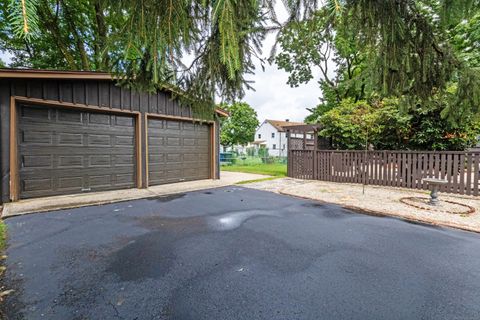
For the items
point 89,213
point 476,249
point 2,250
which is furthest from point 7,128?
point 476,249

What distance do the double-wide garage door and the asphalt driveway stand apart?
5.95ft

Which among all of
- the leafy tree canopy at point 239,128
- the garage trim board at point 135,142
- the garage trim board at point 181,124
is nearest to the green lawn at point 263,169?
the garage trim board at point 181,124

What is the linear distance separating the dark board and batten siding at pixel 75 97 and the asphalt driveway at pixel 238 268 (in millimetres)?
2040

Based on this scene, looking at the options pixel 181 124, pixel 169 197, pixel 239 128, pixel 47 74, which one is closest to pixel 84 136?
pixel 47 74

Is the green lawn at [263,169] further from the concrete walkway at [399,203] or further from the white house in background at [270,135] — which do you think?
the white house in background at [270,135]

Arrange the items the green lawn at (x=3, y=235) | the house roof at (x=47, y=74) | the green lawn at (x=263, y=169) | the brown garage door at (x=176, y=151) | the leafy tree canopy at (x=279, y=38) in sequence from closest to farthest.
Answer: the leafy tree canopy at (x=279, y=38) → the green lawn at (x=3, y=235) → the house roof at (x=47, y=74) → the brown garage door at (x=176, y=151) → the green lawn at (x=263, y=169)

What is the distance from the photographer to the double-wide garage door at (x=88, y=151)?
209 inches

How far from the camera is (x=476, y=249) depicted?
2793 mm

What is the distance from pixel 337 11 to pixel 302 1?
907mm

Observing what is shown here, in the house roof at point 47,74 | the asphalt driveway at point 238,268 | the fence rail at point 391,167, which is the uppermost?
the house roof at point 47,74

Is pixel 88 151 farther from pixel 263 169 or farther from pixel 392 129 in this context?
pixel 392 129

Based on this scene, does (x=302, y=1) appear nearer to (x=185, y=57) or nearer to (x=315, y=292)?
(x=185, y=57)

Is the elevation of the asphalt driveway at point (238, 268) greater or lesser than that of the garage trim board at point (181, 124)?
lesser

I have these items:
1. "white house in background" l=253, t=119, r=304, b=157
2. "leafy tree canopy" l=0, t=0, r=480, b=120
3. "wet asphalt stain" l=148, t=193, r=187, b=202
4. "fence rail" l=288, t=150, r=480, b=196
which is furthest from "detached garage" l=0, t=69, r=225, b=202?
"white house in background" l=253, t=119, r=304, b=157
